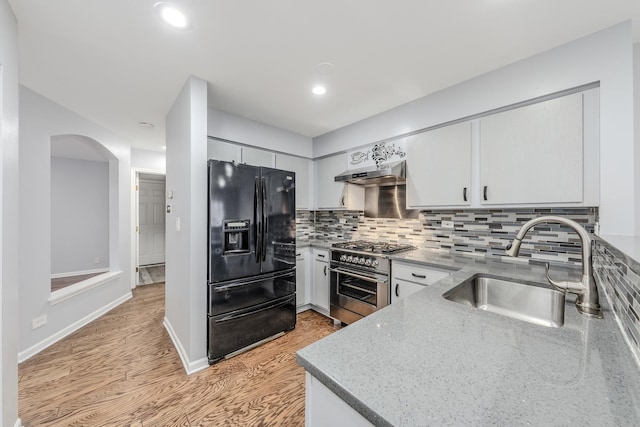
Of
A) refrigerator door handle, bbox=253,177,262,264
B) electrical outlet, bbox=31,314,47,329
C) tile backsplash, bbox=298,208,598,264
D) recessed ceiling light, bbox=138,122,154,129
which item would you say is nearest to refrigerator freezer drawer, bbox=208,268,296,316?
refrigerator door handle, bbox=253,177,262,264

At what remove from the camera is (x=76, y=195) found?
474cm

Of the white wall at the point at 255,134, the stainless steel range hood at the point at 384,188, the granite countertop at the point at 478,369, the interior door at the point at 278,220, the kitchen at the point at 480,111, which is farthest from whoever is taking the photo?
the white wall at the point at 255,134

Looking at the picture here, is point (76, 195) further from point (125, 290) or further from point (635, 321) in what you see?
point (635, 321)

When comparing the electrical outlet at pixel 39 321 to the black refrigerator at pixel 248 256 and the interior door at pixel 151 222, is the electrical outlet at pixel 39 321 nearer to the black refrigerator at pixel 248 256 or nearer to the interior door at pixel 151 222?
the black refrigerator at pixel 248 256

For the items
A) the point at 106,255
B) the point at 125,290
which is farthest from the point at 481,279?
the point at 106,255

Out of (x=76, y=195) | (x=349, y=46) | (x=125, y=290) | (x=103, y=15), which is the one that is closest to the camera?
(x=103, y=15)

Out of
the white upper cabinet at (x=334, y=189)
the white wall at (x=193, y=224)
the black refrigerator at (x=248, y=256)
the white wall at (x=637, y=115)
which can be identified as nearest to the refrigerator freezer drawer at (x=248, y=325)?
the black refrigerator at (x=248, y=256)

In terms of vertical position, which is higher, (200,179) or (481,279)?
(200,179)

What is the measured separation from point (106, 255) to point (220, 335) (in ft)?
14.6

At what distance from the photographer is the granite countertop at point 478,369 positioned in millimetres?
527

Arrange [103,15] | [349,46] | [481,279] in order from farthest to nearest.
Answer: [349,46], [481,279], [103,15]

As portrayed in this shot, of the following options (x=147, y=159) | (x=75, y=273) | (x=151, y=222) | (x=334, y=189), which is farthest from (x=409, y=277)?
(x=75, y=273)

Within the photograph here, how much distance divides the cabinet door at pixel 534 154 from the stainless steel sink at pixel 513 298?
31.1 inches

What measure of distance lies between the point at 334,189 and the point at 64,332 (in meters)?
3.48
